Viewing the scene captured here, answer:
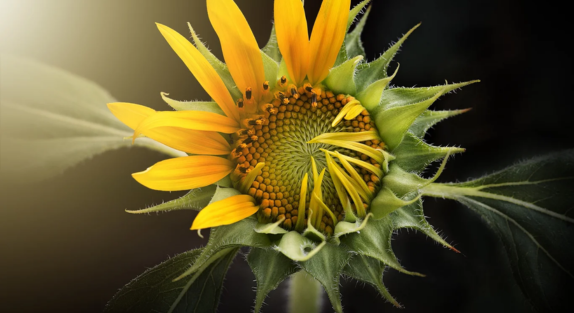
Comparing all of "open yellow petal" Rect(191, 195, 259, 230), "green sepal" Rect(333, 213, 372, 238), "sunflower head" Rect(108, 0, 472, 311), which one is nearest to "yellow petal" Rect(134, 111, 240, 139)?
"sunflower head" Rect(108, 0, 472, 311)

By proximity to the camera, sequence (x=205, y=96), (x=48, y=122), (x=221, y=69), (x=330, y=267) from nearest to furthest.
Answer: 1. (x=330, y=267)
2. (x=221, y=69)
3. (x=48, y=122)
4. (x=205, y=96)

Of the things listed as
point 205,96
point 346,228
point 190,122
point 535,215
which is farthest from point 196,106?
point 535,215

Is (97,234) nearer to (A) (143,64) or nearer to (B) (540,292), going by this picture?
(A) (143,64)

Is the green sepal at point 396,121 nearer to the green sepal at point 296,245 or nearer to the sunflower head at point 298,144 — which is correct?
the sunflower head at point 298,144

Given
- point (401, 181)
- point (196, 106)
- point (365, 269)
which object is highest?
Result: point (196, 106)

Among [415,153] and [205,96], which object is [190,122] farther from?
[205,96]

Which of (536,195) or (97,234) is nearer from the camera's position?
(536,195)

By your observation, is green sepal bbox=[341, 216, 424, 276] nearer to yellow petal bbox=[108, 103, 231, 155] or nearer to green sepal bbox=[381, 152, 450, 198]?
green sepal bbox=[381, 152, 450, 198]

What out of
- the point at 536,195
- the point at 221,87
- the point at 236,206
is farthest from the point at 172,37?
the point at 536,195
